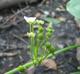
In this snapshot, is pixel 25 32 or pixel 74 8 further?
pixel 25 32

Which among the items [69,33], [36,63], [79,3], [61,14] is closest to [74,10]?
[79,3]

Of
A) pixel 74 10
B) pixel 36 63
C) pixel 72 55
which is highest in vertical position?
pixel 74 10

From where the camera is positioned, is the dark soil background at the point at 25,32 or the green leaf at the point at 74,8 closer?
the green leaf at the point at 74,8

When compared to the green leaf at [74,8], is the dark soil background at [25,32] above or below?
below

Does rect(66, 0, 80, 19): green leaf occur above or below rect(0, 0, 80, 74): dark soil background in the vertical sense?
above

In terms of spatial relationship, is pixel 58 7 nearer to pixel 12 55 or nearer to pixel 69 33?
pixel 69 33
